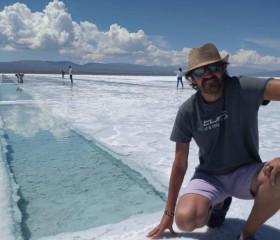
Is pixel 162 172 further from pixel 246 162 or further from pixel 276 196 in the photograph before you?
Answer: pixel 276 196

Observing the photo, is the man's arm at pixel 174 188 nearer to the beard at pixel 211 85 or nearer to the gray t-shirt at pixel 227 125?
the gray t-shirt at pixel 227 125

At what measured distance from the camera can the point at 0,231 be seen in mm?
2781

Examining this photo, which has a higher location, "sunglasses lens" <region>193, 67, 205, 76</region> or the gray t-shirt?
"sunglasses lens" <region>193, 67, 205, 76</region>

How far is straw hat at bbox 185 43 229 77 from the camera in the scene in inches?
95.3

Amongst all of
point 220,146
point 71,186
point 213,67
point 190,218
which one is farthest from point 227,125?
point 71,186

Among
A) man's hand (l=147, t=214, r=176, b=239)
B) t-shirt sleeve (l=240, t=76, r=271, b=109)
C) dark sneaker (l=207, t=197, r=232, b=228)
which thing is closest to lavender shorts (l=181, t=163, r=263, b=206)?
dark sneaker (l=207, t=197, r=232, b=228)

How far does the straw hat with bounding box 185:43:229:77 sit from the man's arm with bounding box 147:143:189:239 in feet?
1.96

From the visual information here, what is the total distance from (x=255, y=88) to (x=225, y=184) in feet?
2.38

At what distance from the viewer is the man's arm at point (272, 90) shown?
2.28m

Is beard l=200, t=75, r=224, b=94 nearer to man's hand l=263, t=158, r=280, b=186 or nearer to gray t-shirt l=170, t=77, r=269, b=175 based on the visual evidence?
gray t-shirt l=170, t=77, r=269, b=175

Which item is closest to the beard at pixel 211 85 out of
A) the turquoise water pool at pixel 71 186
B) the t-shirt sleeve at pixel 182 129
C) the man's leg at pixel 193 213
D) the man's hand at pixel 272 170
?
the t-shirt sleeve at pixel 182 129

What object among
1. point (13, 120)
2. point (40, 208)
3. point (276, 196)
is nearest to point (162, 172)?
point (40, 208)

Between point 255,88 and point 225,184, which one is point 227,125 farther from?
point 225,184

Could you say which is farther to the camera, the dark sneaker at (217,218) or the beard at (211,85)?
the dark sneaker at (217,218)
